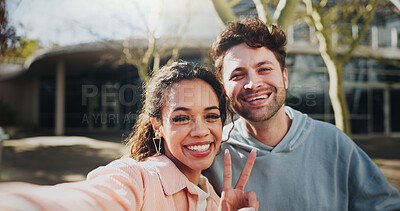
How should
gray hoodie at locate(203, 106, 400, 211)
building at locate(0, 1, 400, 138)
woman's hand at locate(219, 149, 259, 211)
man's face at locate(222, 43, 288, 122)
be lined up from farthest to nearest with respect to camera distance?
building at locate(0, 1, 400, 138) < man's face at locate(222, 43, 288, 122) < gray hoodie at locate(203, 106, 400, 211) < woman's hand at locate(219, 149, 259, 211)

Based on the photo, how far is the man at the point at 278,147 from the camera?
1.91 m

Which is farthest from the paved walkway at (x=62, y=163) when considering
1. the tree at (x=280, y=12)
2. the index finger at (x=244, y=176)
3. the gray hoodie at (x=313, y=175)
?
the index finger at (x=244, y=176)

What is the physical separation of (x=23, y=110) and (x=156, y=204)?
23.6 m

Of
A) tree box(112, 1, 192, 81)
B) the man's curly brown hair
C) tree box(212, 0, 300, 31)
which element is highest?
tree box(112, 1, 192, 81)

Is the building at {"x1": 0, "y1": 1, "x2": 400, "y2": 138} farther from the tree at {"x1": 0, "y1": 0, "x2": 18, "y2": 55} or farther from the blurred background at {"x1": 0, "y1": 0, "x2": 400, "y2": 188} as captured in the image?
the tree at {"x1": 0, "y1": 0, "x2": 18, "y2": 55}

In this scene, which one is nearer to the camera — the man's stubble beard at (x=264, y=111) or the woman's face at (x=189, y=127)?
the woman's face at (x=189, y=127)

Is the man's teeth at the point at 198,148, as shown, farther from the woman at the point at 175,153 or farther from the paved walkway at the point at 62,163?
the paved walkway at the point at 62,163

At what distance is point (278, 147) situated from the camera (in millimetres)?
2049

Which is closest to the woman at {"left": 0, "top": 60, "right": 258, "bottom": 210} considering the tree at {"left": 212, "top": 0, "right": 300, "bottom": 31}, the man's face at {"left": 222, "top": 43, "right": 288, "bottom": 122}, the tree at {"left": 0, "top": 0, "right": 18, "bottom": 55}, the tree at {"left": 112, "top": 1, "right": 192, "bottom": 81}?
the man's face at {"left": 222, "top": 43, "right": 288, "bottom": 122}

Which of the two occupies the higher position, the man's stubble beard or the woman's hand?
the man's stubble beard

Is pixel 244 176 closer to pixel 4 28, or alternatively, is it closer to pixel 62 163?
pixel 4 28

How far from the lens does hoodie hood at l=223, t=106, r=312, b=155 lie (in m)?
2.05

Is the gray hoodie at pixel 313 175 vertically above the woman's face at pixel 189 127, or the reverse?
the woman's face at pixel 189 127

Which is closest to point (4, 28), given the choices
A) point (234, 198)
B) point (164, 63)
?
point (234, 198)
